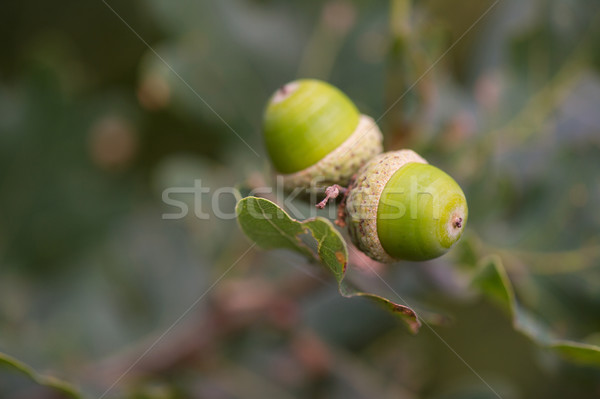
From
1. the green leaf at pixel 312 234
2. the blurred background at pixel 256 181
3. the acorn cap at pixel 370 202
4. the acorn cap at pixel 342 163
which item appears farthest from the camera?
the blurred background at pixel 256 181

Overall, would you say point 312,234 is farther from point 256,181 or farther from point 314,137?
point 256,181

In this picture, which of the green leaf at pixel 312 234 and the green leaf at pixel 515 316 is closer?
the green leaf at pixel 312 234

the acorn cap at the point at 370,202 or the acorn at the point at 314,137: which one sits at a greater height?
the acorn at the point at 314,137

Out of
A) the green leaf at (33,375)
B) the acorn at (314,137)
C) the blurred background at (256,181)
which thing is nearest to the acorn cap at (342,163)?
the acorn at (314,137)

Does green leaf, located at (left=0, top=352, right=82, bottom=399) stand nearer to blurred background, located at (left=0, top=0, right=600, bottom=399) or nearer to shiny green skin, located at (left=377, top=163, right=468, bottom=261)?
blurred background, located at (left=0, top=0, right=600, bottom=399)

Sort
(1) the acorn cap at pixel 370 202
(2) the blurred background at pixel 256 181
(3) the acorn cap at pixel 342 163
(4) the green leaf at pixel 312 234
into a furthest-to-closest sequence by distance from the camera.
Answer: (2) the blurred background at pixel 256 181, (3) the acorn cap at pixel 342 163, (1) the acorn cap at pixel 370 202, (4) the green leaf at pixel 312 234

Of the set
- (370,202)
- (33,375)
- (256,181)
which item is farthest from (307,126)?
(33,375)

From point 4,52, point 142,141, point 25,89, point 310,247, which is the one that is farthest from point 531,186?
point 4,52

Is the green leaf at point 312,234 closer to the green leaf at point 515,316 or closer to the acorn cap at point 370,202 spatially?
the acorn cap at point 370,202
